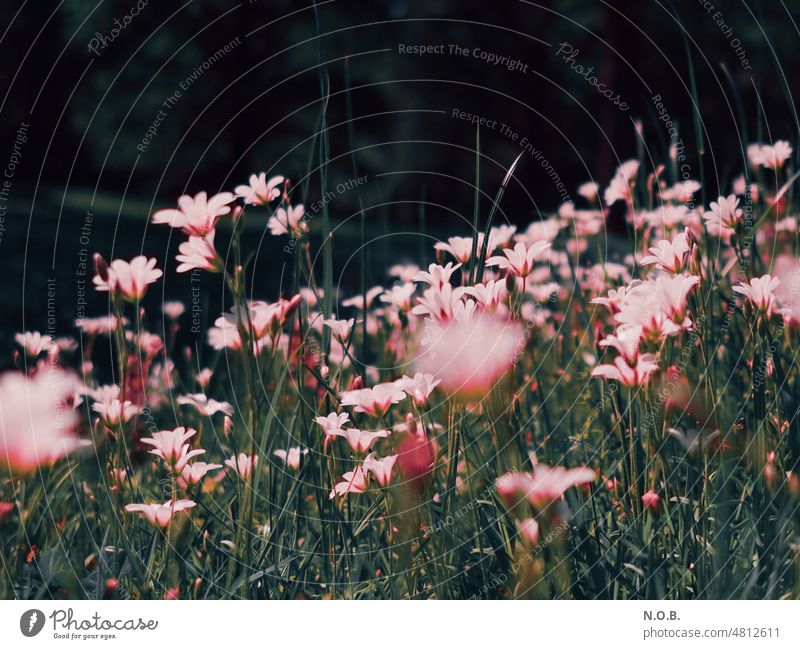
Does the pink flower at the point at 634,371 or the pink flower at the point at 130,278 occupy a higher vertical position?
the pink flower at the point at 130,278

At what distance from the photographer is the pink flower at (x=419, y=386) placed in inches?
48.4

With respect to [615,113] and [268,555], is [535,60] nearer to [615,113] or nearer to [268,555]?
[615,113]

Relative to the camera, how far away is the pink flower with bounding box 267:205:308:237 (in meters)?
1.35

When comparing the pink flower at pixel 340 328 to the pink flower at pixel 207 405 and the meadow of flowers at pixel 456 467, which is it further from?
the pink flower at pixel 207 405

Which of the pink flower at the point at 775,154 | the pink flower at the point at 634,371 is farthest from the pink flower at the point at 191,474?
the pink flower at the point at 775,154

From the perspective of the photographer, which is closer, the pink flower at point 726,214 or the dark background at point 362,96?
the pink flower at point 726,214

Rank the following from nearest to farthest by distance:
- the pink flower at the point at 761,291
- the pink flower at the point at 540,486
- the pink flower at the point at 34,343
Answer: the pink flower at the point at 540,486, the pink flower at the point at 761,291, the pink flower at the point at 34,343

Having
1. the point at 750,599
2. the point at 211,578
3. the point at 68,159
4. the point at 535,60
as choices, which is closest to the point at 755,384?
the point at 750,599

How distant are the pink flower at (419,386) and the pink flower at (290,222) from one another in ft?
1.08

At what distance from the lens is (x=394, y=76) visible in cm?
463

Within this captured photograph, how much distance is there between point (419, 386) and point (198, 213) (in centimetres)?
46

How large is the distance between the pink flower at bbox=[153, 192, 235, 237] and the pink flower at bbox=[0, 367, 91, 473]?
1.66ft

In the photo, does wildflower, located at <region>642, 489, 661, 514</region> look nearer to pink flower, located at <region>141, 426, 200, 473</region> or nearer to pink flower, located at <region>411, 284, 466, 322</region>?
pink flower, located at <region>411, 284, 466, 322</region>

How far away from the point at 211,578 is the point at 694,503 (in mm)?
844
